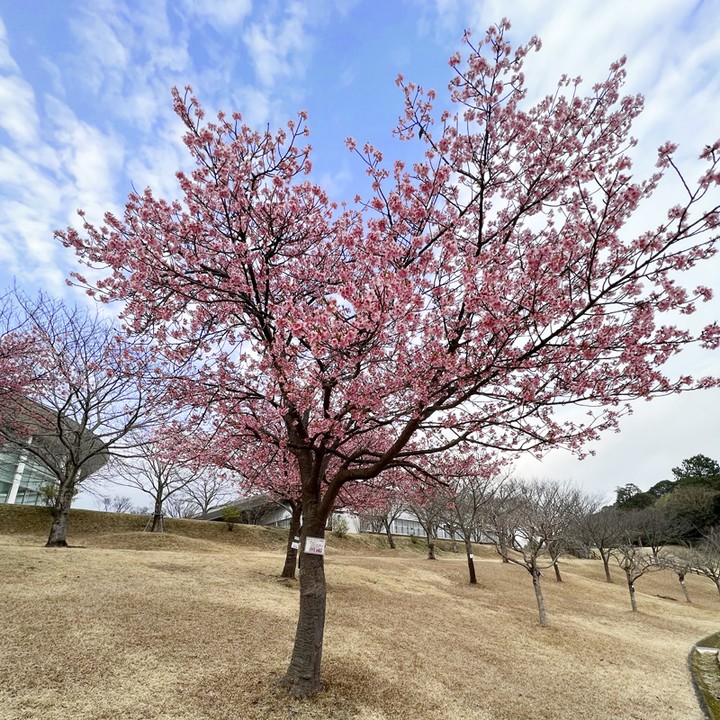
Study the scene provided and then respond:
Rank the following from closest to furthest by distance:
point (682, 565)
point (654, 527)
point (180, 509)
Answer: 1. point (682, 565)
2. point (654, 527)
3. point (180, 509)

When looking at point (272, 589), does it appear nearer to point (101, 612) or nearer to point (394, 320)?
point (101, 612)

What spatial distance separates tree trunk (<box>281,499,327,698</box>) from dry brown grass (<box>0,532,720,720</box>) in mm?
218

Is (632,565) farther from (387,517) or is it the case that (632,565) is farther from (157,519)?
(157,519)

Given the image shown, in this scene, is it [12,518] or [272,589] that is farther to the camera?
[12,518]

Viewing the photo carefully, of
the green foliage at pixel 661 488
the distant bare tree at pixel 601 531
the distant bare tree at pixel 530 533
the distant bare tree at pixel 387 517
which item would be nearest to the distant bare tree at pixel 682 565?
the distant bare tree at pixel 601 531

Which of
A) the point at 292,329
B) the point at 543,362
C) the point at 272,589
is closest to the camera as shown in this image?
the point at 292,329

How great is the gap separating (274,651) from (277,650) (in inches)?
3.2

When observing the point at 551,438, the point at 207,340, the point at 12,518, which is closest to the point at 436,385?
the point at 551,438

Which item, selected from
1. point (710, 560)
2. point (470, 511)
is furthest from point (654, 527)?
point (470, 511)

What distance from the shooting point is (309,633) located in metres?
5.67

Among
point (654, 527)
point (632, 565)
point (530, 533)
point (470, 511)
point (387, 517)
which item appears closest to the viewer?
point (530, 533)

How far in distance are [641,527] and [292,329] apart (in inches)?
1671

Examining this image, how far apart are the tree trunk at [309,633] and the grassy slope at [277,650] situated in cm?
23

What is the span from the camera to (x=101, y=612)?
301 inches
